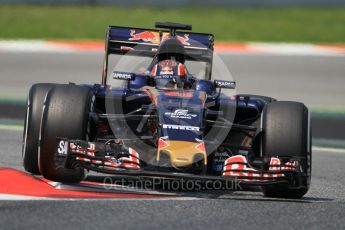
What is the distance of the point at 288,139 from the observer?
7.62 meters

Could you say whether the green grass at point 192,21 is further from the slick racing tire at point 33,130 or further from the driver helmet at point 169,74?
the slick racing tire at point 33,130

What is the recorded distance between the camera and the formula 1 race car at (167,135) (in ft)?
24.2

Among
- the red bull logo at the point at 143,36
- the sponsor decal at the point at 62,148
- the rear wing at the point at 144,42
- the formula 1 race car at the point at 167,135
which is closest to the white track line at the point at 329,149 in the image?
the rear wing at the point at 144,42

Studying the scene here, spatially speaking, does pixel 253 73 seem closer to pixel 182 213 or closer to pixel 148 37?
pixel 148 37

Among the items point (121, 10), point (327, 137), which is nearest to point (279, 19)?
point (121, 10)

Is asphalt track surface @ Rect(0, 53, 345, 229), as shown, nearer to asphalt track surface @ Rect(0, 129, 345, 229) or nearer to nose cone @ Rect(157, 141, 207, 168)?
asphalt track surface @ Rect(0, 129, 345, 229)

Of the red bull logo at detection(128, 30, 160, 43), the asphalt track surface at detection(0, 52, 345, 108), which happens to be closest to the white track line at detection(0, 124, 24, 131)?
the red bull logo at detection(128, 30, 160, 43)

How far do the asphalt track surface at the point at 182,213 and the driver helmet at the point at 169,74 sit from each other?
1.58 meters

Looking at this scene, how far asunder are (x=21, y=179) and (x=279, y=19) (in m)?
23.0

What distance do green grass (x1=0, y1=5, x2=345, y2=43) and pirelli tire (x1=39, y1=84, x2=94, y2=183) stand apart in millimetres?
17039

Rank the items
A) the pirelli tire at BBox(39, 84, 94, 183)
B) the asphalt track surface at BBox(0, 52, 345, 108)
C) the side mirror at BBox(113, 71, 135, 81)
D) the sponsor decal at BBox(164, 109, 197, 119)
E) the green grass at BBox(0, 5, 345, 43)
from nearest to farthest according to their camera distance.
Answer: the pirelli tire at BBox(39, 84, 94, 183), the sponsor decal at BBox(164, 109, 197, 119), the side mirror at BBox(113, 71, 135, 81), the asphalt track surface at BBox(0, 52, 345, 108), the green grass at BBox(0, 5, 345, 43)

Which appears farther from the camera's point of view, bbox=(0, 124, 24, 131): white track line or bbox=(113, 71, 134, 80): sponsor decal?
bbox=(0, 124, 24, 131): white track line

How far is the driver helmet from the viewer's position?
9.03 meters

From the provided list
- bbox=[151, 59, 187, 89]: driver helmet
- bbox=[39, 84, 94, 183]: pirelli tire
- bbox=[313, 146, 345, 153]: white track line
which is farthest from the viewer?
bbox=[313, 146, 345, 153]: white track line
